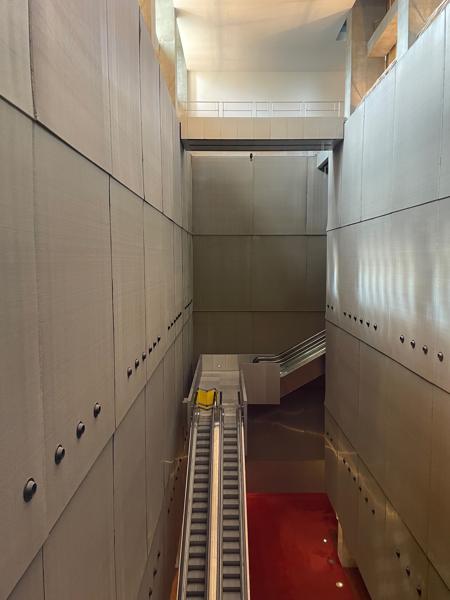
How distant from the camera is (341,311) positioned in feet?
47.8

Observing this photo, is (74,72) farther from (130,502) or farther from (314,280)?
(314,280)

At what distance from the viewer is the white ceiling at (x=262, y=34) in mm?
14969

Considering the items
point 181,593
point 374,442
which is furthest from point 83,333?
point 374,442

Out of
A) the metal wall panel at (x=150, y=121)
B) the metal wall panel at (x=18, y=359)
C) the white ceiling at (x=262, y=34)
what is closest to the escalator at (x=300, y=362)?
the metal wall panel at (x=150, y=121)

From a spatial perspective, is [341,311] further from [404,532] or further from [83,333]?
[83,333]

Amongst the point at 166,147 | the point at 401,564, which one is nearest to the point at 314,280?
the point at 166,147

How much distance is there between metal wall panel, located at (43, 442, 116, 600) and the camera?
405 cm

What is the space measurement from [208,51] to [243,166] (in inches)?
192

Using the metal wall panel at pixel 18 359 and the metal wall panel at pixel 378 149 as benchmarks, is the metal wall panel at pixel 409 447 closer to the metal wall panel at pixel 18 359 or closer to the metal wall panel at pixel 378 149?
the metal wall panel at pixel 378 149

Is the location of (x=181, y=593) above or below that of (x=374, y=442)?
below

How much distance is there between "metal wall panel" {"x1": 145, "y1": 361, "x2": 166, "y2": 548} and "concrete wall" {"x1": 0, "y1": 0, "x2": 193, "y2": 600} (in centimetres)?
8

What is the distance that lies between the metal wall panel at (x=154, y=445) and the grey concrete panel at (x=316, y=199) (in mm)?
12389

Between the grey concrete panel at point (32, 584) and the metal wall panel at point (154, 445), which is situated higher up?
the grey concrete panel at point (32, 584)

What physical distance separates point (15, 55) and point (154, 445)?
25.9 ft
